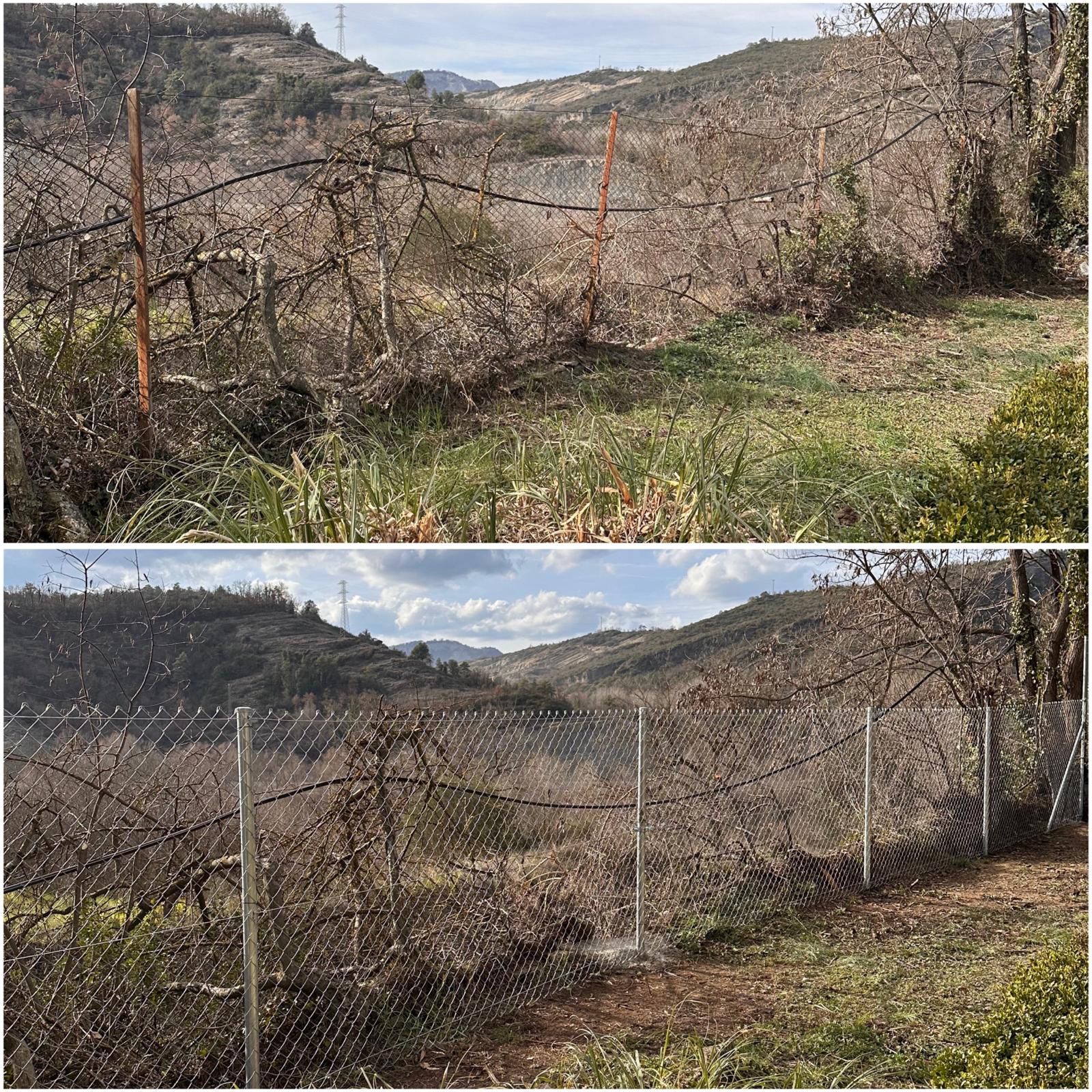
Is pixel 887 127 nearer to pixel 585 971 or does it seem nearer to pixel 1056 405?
pixel 1056 405

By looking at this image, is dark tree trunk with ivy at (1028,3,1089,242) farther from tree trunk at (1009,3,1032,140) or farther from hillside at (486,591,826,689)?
hillside at (486,591,826,689)

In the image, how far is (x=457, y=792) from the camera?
460 centimetres

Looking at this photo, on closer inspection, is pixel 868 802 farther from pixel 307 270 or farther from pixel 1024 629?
pixel 307 270

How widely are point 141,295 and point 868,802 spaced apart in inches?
228

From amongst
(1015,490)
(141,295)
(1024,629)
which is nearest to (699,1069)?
(1015,490)

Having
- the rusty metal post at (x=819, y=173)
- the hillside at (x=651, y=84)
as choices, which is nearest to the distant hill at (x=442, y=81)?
the hillside at (x=651, y=84)

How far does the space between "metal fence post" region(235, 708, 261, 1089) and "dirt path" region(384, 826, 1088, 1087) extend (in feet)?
2.01

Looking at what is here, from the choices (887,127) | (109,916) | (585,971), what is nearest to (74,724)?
(109,916)

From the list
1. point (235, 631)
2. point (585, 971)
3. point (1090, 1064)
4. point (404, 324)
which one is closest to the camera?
point (1090, 1064)

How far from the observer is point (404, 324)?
6887 mm

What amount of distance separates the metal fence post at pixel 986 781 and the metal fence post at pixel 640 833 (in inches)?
162

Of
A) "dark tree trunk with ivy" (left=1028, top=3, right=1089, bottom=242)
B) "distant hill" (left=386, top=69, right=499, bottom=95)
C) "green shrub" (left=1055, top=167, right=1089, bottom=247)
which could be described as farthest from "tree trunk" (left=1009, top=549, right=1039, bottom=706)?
"distant hill" (left=386, top=69, right=499, bottom=95)

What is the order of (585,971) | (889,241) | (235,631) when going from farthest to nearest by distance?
(889,241), (235,631), (585,971)

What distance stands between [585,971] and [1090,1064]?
2535 mm
